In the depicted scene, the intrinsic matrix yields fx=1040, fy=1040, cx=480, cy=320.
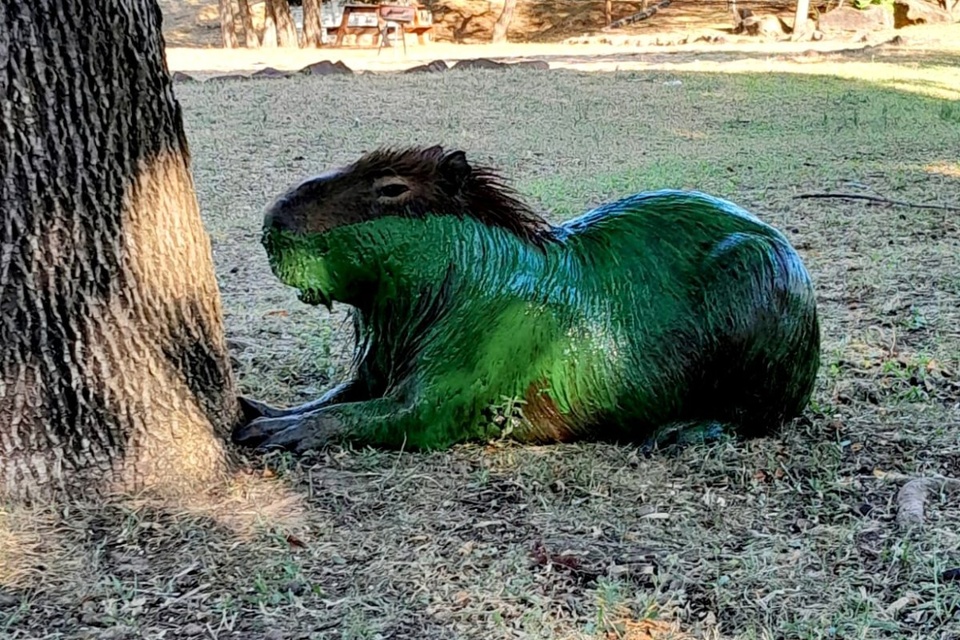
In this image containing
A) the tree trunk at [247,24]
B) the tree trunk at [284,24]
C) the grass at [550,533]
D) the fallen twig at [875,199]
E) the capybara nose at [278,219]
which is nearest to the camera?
the grass at [550,533]

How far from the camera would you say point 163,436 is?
2.70 metres

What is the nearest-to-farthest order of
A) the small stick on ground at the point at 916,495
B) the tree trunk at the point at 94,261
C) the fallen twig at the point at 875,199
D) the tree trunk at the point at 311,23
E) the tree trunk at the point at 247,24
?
the tree trunk at the point at 94,261, the small stick on ground at the point at 916,495, the fallen twig at the point at 875,199, the tree trunk at the point at 247,24, the tree trunk at the point at 311,23

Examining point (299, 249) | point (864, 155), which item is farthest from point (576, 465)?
point (864, 155)

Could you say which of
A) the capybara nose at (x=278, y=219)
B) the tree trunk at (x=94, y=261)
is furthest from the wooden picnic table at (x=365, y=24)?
the tree trunk at (x=94, y=261)

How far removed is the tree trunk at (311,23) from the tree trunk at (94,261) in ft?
68.0

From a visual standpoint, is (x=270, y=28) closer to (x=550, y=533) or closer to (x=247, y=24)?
(x=247, y=24)

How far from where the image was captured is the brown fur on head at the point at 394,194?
2.93 m

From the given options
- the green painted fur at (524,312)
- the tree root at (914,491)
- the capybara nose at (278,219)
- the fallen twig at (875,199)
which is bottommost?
the tree root at (914,491)

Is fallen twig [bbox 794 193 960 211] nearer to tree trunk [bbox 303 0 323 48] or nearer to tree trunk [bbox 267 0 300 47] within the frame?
tree trunk [bbox 267 0 300 47]

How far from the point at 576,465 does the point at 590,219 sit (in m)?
0.81

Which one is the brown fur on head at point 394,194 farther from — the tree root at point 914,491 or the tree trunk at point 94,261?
the tree root at point 914,491

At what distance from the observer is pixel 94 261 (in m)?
2.55

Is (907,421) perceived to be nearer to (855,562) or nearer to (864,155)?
(855,562)

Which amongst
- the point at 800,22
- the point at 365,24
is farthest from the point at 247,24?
the point at 800,22
